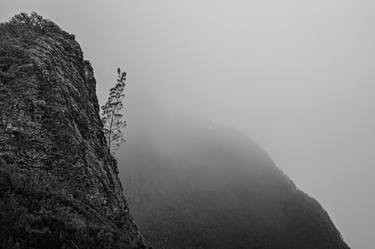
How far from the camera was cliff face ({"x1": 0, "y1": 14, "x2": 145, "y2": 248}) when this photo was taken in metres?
11.8

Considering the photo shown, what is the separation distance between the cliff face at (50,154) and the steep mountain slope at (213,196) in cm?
5627

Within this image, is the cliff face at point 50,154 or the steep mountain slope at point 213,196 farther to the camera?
the steep mountain slope at point 213,196

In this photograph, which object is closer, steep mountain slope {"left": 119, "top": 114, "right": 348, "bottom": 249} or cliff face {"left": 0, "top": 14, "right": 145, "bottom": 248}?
cliff face {"left": 0, "top": 14, "right": 145, "bottom": 248}

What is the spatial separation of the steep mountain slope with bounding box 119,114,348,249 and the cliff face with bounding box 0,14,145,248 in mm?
56267

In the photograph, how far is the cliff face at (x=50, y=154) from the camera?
11.8m

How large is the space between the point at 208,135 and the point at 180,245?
314 ft

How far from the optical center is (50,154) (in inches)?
792

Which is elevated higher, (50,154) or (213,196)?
(213,196)

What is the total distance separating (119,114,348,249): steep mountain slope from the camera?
93.1 m

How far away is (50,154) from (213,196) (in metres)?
104

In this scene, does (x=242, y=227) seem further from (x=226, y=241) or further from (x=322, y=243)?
(x=322, y=243)

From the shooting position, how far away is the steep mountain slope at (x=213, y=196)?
93.1m

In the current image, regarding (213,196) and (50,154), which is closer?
(50,154)

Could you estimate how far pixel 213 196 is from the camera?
119625 mm
